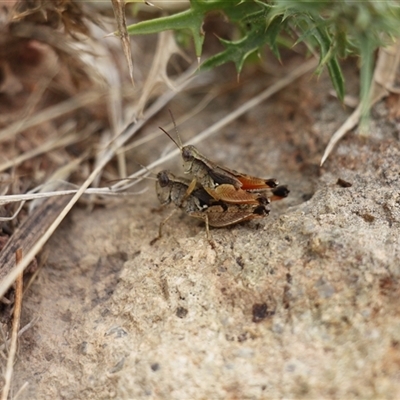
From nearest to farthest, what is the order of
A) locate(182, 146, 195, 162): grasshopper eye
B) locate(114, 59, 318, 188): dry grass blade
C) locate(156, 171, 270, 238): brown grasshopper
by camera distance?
locate(156, 171, 270, 238): brown grasshopper, locate(182, 146, 195, 162): grasshopper eye, locate(114, 59, 318, 188): dry grass blade

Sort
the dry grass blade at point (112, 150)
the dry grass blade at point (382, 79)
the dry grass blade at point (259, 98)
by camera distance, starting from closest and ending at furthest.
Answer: the dry grass blade at point (112, 150)
the dry grass blade at point (382, 79)
the dry grass blade at point (259, 98)

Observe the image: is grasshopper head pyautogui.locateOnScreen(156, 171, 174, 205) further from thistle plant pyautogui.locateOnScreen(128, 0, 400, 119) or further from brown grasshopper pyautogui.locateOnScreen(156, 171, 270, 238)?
thistle plant pyautogui.locateOnScreen(128, 0, 400, 119)

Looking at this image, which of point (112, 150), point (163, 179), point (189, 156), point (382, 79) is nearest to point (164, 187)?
point (163, 179)

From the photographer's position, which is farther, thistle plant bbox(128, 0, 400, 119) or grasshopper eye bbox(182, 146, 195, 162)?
grasshopper eye bbox(182, 146, 195, 162)

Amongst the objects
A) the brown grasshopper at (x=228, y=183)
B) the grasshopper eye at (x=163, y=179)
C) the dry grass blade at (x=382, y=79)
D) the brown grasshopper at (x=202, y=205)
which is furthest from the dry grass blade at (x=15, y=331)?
the dry grass blade at (x=382, y=79)

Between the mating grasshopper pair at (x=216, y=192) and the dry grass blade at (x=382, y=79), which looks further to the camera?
the dry grass blade at (x=382, y=79)

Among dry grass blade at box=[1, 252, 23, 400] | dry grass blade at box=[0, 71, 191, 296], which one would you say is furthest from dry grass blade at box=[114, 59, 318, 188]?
dry grass blade at box=[1, 252, 23, 400]

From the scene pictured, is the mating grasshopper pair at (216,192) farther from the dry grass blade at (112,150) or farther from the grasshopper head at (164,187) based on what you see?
the dry grass blade at (112,150)

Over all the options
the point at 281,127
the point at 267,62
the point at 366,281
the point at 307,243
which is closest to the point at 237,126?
the point at 281,127
